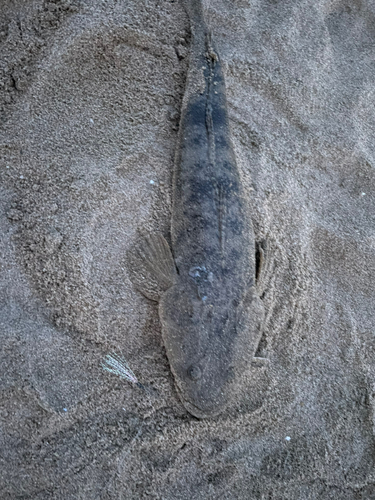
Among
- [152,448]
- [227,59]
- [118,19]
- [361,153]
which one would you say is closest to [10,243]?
[152,448]

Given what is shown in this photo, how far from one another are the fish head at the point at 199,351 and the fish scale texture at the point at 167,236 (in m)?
0.12

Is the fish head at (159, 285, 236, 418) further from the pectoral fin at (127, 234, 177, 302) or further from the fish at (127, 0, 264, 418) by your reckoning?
the pectoral fin at (127, 234, 177, 302)

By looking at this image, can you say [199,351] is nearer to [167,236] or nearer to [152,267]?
[152,267]

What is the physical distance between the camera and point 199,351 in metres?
2.51

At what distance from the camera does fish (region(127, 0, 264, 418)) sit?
251cm

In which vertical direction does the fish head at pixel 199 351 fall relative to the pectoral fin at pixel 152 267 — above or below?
below

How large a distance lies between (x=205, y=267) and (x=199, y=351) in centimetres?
53

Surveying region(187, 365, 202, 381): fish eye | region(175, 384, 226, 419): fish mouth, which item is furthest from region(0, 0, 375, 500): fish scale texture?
region(187, 365, 202, 381): fish eye

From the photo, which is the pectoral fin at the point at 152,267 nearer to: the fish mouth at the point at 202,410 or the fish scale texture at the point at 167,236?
the fish scale texture at the point at 167,236

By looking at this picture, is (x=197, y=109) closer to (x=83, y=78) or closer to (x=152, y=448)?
(x=83, y=78)

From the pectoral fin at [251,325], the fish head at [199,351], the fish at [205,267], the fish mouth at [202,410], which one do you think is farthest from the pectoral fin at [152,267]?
the fish mouth at [202,410]

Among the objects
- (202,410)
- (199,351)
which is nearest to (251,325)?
(199,351)

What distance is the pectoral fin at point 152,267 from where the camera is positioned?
9.10 feet

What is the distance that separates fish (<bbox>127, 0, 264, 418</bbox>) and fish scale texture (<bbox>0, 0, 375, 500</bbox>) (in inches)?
4.4
